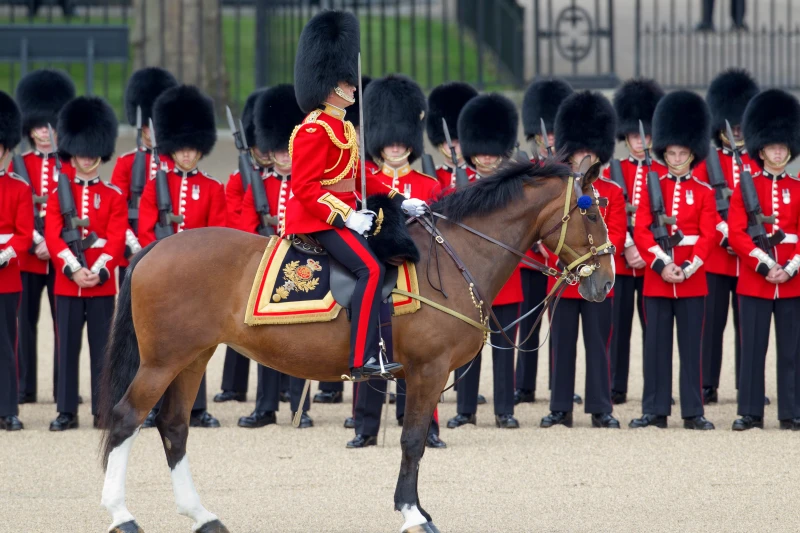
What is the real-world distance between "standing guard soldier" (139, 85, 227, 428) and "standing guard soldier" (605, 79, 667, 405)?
93.3 inches

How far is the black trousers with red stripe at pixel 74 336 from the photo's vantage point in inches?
297

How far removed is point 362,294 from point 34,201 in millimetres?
3545

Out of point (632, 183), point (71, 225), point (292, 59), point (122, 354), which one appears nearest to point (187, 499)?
point (122, 354)

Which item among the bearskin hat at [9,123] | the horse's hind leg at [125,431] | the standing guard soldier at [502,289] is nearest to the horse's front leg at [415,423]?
the horse's hind leg at [125,431]

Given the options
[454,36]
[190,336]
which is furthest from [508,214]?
[454,36]

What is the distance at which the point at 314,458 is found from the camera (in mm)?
6828

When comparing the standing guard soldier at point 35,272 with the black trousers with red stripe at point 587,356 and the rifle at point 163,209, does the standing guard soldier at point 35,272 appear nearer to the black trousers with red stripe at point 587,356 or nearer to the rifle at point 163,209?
the rifle at point 163,209

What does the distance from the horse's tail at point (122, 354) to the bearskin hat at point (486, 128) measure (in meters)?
3.08

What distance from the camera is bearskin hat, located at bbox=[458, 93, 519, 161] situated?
27.0ft

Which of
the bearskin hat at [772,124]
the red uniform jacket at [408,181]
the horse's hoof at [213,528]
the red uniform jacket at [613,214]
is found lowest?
the horse's hoof at [213,528]

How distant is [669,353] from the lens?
762 centimetres

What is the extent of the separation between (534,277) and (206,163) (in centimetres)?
535

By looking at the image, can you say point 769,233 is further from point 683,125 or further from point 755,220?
point 683,125

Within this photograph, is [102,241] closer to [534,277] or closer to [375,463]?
[375,463]
